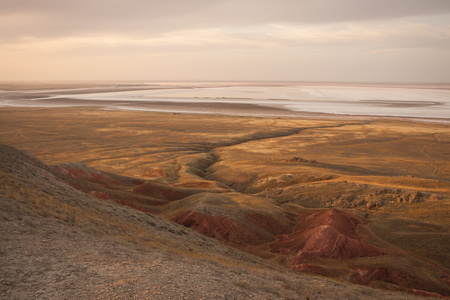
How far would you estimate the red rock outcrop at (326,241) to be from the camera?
80.6 ft

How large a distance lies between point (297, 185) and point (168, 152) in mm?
32241

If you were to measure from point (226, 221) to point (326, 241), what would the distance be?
27.8 feet

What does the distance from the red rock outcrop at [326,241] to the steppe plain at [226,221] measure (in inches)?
4.0

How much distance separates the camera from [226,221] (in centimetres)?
2953

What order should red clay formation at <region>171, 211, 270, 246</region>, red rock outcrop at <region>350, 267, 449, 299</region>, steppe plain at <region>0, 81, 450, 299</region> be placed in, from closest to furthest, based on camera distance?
steppe plain at <region>0, 81, 450, 299</region>
red rock outcrop at <region>350, 267, 449, 299</region>
red clay formation at <region>171, 211, 270, 246</region>

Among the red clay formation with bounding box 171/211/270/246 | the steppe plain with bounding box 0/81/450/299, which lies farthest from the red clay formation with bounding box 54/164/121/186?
the red clay formation with bounding box 171/211/270/246

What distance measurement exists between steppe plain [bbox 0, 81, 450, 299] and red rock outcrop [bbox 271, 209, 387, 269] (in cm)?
10

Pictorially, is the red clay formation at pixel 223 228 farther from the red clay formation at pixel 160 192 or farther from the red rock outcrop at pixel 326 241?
the red clay formation at pixel 160 192

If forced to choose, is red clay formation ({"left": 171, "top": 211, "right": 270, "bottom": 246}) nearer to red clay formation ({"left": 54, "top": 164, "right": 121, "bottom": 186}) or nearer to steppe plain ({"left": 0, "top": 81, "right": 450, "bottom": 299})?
steppe plain ({"left": 0, "top": 81, "right": 450, "bottom": 299})

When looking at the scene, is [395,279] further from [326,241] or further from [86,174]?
[86,174]

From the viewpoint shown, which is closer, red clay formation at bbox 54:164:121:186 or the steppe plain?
the steppe plain

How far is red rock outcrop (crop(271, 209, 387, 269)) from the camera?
24.6m

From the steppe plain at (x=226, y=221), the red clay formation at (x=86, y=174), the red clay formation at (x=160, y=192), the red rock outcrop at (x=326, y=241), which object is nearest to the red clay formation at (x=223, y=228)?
the steppe plain at (x=226, y=221)

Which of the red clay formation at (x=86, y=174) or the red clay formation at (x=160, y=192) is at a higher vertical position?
the red clay formation at (x=86, y=174)
